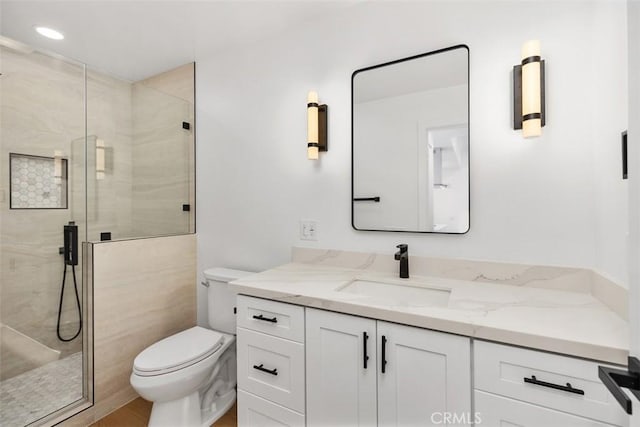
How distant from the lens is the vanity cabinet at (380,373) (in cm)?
100

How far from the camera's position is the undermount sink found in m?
1.34

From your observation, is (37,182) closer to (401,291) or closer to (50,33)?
(50,33)

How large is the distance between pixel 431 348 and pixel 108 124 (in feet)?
8.15

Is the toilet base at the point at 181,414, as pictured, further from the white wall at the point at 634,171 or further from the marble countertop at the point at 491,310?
the white wall at the point at 634,171

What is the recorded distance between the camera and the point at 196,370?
1.58 meters

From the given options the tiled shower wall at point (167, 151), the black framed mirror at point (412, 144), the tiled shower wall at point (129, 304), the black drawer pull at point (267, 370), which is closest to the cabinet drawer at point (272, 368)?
the black drawer pull at point (267, 370)

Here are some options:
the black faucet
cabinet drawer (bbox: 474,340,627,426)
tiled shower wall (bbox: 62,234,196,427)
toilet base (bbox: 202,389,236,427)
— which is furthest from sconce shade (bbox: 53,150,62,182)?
cabinet drawer (bbox: 474,340,627,426)

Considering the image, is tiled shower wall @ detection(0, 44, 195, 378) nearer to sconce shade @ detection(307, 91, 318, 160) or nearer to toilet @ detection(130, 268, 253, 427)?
toilet @ detection(130, 268, 253, 427)

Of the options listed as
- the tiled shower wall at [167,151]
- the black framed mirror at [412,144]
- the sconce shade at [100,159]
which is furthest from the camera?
the tiled shower wall at [167,151]

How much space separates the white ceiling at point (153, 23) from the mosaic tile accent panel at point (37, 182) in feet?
2.80

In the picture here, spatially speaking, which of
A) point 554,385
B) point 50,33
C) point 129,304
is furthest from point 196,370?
point 50,33

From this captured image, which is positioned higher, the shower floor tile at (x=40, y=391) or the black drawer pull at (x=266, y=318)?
the black drawer pull at (x=266, y=318)

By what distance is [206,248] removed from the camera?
2.31m

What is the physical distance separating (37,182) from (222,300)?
129 centimetres
